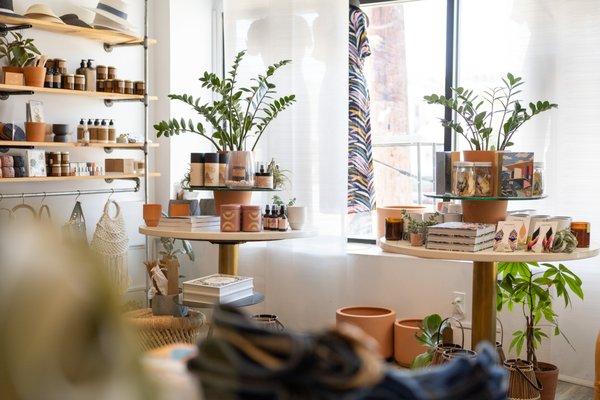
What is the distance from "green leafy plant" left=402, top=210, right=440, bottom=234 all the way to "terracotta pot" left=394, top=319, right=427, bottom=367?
105cm

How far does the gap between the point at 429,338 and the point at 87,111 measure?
2631 millimetres

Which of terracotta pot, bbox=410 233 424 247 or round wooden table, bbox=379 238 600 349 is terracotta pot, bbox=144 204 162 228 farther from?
terracotta pot, bbox=410 233 424 247

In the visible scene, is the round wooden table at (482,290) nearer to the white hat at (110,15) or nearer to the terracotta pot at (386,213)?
the terracotta pot at (386,213)

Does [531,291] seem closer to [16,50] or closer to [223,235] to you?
[223,235]

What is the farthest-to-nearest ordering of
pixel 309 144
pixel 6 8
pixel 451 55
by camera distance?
1. pixel 309 144
2. pixel 451 55
3. pixel 6 8

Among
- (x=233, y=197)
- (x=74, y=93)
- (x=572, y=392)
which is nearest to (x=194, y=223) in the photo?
(x=233, y=197)

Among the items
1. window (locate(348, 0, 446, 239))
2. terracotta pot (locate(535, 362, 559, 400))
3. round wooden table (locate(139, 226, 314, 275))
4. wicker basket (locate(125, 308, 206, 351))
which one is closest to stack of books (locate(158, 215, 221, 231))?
round wooden table (locate(139, 226, 314, 275))

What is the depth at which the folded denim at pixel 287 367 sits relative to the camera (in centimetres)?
72

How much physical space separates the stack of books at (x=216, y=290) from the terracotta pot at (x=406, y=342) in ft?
3.49

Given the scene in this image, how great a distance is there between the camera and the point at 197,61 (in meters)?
5.31

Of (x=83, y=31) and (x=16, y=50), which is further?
(x=83, y=31)

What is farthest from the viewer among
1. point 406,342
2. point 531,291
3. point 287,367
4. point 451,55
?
point 451,55

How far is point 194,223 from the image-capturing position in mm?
3717

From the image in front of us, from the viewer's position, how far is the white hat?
4.57m
